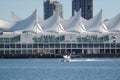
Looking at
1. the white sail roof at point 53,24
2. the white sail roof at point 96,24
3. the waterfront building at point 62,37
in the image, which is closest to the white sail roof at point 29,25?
the waterfront building at point 62,37

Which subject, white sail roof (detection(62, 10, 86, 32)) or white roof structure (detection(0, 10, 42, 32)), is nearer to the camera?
white sail roof (detection(62, 10, 86, 32))

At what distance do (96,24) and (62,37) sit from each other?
770 centimetres

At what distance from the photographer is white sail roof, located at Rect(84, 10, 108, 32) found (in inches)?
4951

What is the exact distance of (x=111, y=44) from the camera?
409ft

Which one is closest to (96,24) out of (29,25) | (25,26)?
(29,25)

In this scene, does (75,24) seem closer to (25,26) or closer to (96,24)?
(96,24)

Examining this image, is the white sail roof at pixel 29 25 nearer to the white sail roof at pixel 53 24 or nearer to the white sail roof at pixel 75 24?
the white sail roof at pixel 53 24

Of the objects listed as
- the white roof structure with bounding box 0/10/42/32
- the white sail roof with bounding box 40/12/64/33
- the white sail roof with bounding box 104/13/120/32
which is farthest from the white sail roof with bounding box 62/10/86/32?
the white roof structure with bounding box 0/10/42/32

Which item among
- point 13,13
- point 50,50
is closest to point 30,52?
point 50,50

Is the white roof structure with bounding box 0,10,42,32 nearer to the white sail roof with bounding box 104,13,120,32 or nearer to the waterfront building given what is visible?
the waterfront building

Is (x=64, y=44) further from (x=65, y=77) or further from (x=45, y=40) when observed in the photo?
(x=65, y=77)

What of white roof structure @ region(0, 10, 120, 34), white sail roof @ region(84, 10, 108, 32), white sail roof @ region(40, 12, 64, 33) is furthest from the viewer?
white sail roof @ region(40, 12, 64, 33)

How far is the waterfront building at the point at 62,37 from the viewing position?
4872 inches

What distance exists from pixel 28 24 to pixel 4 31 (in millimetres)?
7048
